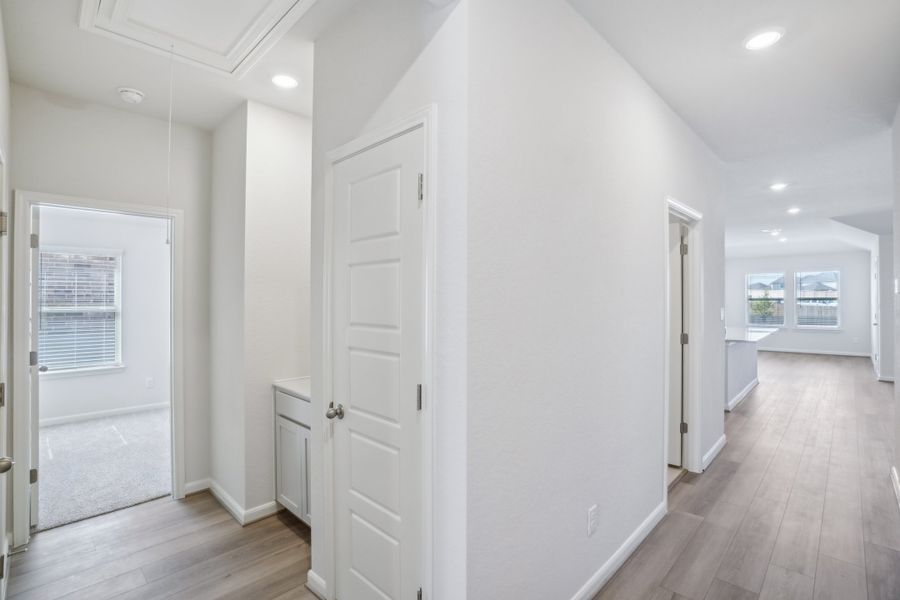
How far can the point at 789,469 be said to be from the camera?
3.59m

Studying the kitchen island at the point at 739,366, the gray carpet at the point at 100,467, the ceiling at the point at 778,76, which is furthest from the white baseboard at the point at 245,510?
the kitchen island at the point at 739,366

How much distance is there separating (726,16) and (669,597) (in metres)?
2.70

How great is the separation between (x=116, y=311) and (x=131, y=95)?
3957 millimetres

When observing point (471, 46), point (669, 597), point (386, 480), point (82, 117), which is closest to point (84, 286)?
point (82, 117)

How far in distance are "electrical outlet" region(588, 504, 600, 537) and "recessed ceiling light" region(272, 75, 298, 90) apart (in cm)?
286

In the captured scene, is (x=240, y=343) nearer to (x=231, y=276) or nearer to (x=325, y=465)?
(x=231, y=276)

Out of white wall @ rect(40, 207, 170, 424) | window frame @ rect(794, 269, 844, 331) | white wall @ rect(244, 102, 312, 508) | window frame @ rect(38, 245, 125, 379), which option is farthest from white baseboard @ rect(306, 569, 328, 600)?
window frame @ rect(794, 269, 844, 331)

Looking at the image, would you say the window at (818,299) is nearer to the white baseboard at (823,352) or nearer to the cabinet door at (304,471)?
the white baseboard at (823,352)

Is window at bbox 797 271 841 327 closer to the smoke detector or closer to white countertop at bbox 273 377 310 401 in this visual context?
white countertop at bbox 273 377 310 401

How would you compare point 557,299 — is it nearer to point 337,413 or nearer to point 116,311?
point 337,413

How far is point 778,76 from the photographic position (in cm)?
246

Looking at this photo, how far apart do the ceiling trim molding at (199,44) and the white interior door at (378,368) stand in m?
0.71

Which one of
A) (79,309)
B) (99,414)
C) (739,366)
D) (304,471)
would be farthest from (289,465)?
(739,366)

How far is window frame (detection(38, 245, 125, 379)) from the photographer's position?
5.11 meters
